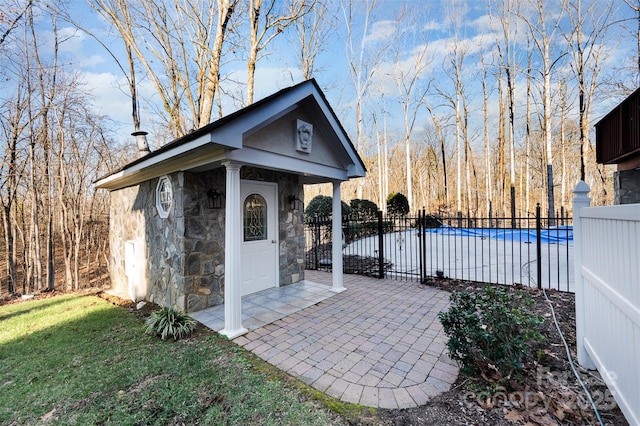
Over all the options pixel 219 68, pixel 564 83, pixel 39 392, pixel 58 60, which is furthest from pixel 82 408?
pixel 564 83

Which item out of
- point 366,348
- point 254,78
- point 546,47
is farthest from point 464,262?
point 546,47

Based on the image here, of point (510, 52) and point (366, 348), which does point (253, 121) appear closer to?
point (366, 348)

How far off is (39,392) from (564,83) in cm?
2105

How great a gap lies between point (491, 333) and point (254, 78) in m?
10.8

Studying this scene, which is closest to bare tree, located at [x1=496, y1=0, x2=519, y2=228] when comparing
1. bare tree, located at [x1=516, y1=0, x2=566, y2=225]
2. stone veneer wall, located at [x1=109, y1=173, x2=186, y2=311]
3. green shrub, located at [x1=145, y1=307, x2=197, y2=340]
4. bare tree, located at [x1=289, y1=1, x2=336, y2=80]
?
bare tree, located at [x1=516, y1=0, x2=566, y2=225]

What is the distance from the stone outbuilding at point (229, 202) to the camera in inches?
142

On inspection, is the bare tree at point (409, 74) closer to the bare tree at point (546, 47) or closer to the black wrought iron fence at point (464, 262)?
the bare tree at point (546, 47)

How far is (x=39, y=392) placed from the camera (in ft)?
8.52

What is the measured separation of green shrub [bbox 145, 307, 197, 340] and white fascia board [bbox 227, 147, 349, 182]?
2.38m

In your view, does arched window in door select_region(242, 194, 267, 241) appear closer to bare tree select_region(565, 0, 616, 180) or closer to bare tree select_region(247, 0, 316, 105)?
bare tree select_region(247, 0, 316, 105)

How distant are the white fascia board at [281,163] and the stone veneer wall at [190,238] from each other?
1.14 metres

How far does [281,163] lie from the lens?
414cm

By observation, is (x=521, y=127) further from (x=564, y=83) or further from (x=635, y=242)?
(x=635, y=242)

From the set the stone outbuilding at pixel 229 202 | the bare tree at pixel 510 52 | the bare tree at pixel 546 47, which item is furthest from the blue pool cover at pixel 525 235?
the stone outbuilding at pixel 229 202
